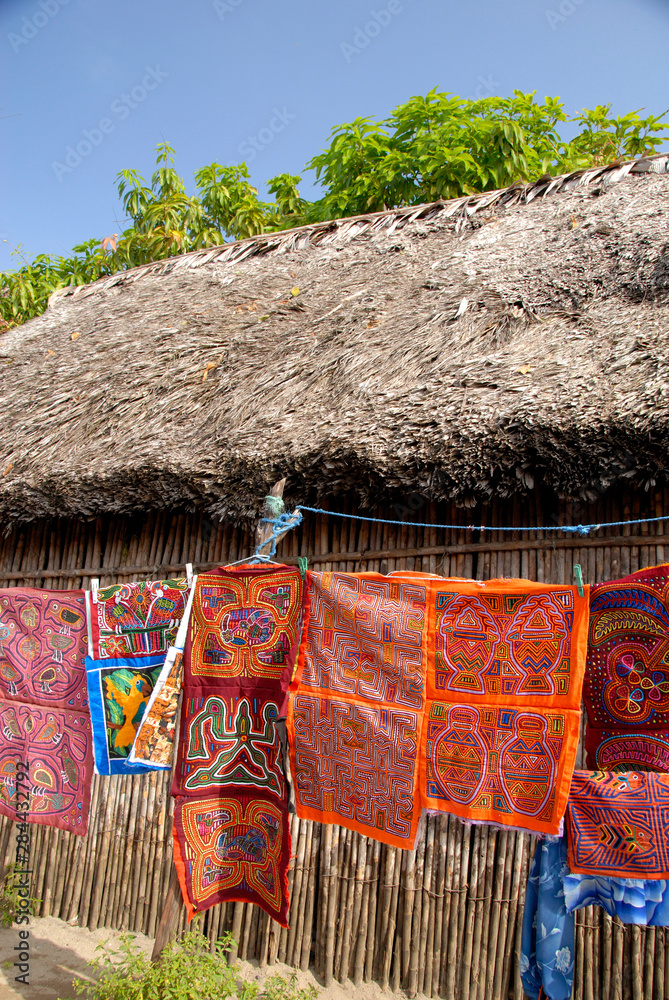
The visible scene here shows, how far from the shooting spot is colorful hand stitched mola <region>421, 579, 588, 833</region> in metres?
2.08

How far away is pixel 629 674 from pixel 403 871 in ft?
5.01

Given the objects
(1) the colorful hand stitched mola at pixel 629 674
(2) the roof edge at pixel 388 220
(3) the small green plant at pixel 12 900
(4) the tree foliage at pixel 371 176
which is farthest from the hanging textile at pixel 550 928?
(4) the tree foliage at pixel 371 176

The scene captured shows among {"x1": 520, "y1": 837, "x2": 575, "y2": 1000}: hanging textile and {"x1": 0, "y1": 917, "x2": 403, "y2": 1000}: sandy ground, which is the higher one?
{"x1": 520, "y1": 837, "x2": 575, "y2": 1000}: hanging textile

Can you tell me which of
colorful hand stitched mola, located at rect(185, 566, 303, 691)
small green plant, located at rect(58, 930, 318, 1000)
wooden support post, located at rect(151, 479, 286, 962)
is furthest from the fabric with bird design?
small green plant, located at rect(58, 930, 318, 1000)

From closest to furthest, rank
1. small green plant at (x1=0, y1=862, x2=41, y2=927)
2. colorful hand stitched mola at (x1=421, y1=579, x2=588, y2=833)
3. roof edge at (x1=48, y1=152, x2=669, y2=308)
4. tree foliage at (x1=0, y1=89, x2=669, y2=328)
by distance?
colorful hand stitched mola at (x1=421, y1=579, x2=588, y2=833) → small green plant at (x1=0, y1=862, x2=41, y2=927) → roof edge at (x1=48, y1=152, x2=669, y2=308) → tree foliage at (x1=0, y1=89, x2=669, y2=328)

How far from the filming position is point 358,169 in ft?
35.9

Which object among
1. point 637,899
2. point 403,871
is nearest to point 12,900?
point 403,871

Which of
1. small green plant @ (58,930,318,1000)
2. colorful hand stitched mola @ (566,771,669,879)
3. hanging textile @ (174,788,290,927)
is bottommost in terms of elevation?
small green plant @ (58,930,318,1000)

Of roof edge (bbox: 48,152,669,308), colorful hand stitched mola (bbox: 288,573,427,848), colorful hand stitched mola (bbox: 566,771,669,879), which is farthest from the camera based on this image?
roof edge (bbox: 48,152,669,308)

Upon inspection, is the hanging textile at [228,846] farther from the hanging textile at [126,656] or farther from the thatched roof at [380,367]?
the thatched roof at [380,367]

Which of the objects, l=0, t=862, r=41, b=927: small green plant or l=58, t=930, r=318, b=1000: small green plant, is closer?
l=58, t=930, r=318, b=1000: small green plant

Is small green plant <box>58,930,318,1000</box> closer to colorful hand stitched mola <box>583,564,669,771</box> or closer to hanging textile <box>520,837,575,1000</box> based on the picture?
hanging textile <box>520,837,575,1000</box>

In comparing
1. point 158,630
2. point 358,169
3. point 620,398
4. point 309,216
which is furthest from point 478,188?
point 158,630

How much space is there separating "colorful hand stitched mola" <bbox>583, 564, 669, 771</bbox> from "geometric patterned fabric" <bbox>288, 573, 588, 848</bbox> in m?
0.12
